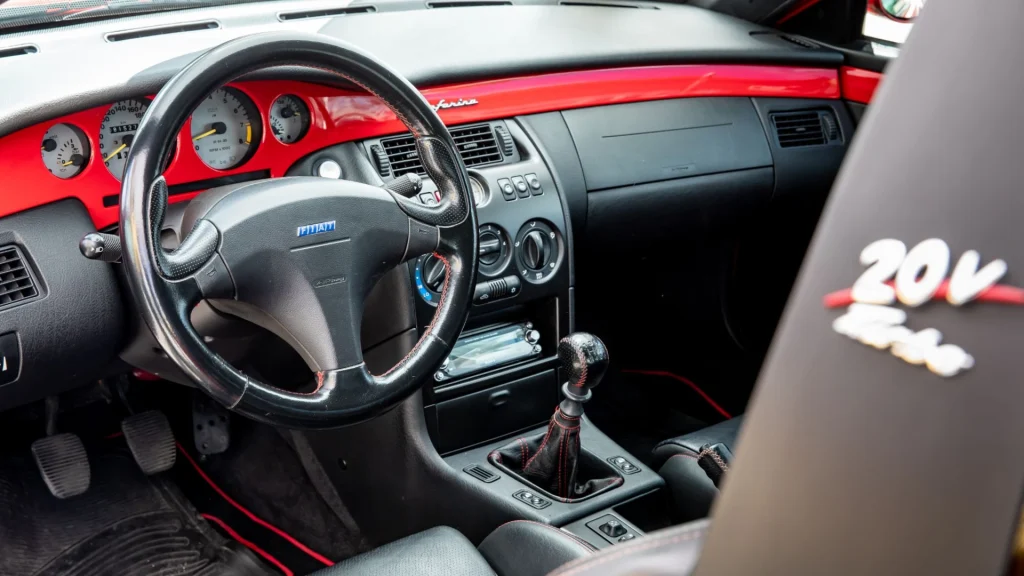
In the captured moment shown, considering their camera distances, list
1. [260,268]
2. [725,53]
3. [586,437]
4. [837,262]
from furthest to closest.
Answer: [725,53] → [586,437] → [260,268] → [837,262]

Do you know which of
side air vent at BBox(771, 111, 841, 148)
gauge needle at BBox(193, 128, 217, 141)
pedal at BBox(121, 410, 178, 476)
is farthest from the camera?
side air vent at BBox(771, 111, 841, 148)

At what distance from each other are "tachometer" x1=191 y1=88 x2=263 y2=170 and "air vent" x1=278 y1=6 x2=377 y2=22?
361 mm

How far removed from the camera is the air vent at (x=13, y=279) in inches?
56.4

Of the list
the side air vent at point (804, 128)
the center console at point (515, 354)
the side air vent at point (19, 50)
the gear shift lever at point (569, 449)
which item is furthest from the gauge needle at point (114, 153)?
the side air vent at point (804, 128)

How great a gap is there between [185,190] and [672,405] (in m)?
1.68

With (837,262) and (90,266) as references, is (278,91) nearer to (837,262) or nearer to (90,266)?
(90,266)

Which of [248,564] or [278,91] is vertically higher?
[278,91]

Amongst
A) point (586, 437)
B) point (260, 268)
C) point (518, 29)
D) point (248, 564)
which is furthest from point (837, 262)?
point (248, 564)

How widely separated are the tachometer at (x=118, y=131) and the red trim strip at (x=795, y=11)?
1.84m

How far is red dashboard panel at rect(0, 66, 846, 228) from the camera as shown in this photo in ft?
4.75

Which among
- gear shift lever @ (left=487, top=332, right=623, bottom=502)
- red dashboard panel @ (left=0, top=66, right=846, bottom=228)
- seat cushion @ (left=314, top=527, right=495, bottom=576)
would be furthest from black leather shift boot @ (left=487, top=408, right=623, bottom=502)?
red dashboard panel @ (left=0, top=66, right=846, bottom=228)

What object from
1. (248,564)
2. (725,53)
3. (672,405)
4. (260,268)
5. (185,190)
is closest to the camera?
(260,268)

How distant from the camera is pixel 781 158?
8.09 ft

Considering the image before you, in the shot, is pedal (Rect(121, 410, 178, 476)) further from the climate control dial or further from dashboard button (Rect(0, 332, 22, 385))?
the climate control dial
